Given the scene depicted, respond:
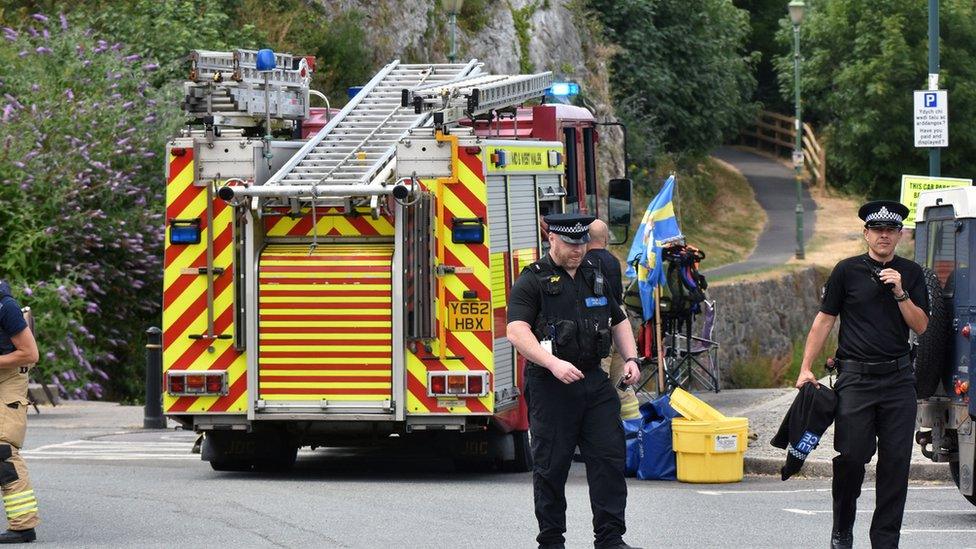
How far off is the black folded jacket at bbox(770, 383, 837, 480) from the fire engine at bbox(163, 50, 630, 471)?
3635 millimetres

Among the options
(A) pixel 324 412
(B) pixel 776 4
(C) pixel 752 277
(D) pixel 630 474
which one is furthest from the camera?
(B) pixel 776 4

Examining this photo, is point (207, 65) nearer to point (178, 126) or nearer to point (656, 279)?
point (656, 279)

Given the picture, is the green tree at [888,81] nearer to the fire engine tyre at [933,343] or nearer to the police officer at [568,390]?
the fire engine tyre at [933,343]

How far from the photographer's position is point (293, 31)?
1166 inches

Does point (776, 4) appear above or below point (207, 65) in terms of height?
above

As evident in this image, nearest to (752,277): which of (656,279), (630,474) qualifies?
(656,279)

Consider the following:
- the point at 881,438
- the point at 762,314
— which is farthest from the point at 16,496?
the point at 762,314

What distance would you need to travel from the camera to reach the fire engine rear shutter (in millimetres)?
13008

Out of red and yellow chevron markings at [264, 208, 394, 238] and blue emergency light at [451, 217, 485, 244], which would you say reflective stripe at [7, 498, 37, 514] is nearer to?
red and yellow chevron markings at [264, 208, 394, 238]

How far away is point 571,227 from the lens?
9375mm

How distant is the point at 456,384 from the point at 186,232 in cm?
225

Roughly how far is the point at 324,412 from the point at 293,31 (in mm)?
17355

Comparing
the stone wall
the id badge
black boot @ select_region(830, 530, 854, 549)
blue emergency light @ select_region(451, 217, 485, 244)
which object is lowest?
the stone wall

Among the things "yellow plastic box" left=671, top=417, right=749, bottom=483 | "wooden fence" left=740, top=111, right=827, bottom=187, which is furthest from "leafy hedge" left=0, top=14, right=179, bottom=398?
"wooden fence" left=740, top=111, right=827, bottom=187
